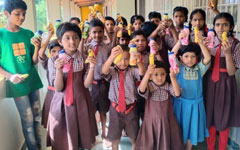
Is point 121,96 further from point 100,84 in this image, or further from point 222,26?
point 222,26

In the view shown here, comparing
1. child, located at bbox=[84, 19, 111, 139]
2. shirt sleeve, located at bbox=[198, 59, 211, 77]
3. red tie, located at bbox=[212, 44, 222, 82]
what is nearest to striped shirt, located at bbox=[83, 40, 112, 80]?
child, located at bbox=[84, 19, 111, 139]

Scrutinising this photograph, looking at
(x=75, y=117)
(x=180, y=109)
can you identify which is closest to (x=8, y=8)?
(x=75, y=117)

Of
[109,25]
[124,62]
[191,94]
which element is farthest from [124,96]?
[109,25]

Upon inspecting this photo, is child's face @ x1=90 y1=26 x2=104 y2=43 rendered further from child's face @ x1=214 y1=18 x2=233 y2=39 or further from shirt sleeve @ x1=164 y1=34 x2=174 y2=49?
child's face @ x1=214 y1=18 x2=233 y2=39

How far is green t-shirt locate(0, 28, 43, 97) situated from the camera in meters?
1.80

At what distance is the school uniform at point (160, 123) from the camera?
1.82 meters

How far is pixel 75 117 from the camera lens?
5.82ft

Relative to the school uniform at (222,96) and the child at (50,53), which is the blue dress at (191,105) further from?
the child at (50,53)

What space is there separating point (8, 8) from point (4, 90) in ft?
2.23

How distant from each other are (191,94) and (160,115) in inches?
13.3

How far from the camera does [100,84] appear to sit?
2.28m

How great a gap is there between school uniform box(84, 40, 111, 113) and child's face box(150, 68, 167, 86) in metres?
0.64

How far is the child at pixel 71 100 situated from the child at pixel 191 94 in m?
0.79

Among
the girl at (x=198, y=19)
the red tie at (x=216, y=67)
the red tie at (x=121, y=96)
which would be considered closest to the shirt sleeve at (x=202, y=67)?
the red tie at (x=216, y=67)
